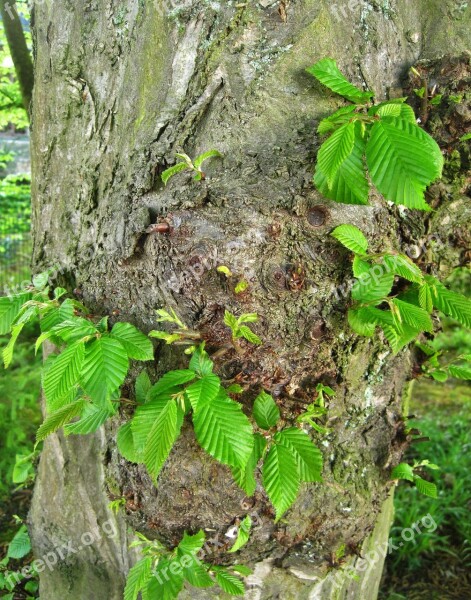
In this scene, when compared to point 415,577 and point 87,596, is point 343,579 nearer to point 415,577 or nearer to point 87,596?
point 87,596

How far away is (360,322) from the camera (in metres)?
1.41

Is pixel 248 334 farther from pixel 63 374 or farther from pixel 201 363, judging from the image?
pixel 63 374

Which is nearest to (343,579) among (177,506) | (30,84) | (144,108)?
(177,506)

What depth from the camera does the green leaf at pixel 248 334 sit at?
4.37 feet

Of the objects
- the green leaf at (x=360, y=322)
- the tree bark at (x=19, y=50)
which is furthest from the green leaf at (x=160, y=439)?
the tree bark at (x=19, y=50)

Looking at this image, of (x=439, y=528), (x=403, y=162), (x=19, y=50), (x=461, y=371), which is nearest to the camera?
(x=403, y=162)

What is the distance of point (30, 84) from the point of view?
4082 millimetres

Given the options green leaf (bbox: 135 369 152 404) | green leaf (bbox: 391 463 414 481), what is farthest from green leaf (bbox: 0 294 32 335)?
green leaf (bbox: 391 463 414 481)

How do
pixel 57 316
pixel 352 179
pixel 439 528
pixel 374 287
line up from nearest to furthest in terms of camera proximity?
pixel 352 179, pixel 374 287, pixel 57 316, pixel 439 528

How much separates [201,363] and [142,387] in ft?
0.87

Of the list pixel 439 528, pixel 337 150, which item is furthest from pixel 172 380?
pixel 439 528

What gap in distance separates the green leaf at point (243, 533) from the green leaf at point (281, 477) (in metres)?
0.24

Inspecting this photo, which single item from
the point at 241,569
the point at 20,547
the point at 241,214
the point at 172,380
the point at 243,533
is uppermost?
the point at 241,214

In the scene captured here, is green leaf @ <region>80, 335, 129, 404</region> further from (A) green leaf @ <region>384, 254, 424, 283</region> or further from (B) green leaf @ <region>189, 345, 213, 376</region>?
(A) green leaf @ <region>384, 254, 424, 283</region>
